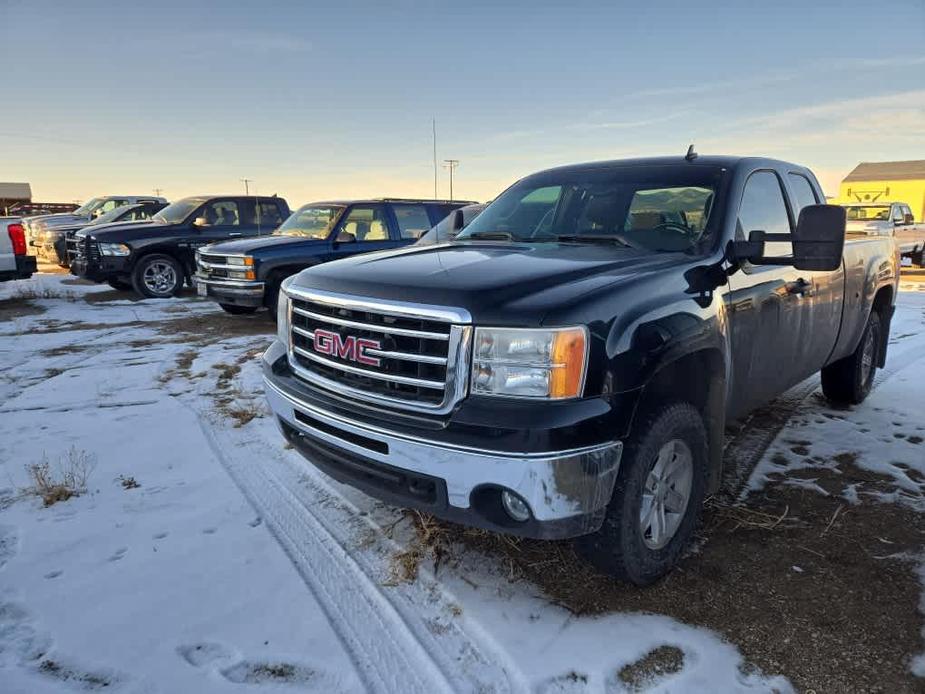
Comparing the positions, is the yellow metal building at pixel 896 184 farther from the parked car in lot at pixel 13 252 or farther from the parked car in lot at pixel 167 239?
the parked car in lot at pixel 13 252

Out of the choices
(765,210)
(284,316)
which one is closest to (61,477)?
(284,316)

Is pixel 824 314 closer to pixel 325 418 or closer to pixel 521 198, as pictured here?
pixel 521 198

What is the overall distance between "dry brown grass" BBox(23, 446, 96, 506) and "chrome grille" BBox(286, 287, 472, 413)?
1719 millimetres

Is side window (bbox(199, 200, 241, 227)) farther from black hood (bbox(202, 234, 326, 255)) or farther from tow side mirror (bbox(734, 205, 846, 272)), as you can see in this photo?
tow side mirror (bbox(734, 205, 846, 272))

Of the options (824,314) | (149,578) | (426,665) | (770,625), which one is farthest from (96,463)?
(824,314)

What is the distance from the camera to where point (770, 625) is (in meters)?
2.50

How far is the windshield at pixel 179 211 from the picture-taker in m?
11.9

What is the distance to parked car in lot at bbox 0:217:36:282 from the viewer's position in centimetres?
1000

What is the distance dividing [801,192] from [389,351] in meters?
3.24

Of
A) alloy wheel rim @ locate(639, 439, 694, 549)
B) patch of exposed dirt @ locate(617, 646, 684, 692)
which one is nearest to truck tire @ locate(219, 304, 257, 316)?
alloy wheel rim @ locate(639, 439, 694, 549)

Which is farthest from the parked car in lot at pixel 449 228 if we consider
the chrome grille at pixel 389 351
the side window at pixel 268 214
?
the side window at pixel 268 214

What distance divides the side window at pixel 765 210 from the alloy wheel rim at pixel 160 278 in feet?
35.2

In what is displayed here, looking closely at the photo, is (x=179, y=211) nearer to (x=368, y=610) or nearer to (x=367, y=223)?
(x=367, y=223)

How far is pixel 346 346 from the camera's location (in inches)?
106
